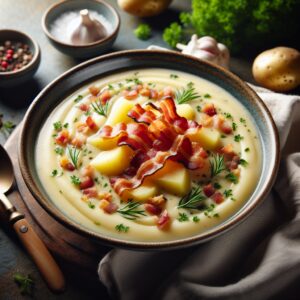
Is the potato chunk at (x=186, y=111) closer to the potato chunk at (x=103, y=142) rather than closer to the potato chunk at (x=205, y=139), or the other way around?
the potato chunk at (x=205, y=139)

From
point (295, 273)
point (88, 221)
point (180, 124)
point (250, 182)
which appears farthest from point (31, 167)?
point (295, 273)

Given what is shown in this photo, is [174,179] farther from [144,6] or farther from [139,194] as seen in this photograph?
[144,6]

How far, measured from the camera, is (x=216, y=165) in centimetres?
350

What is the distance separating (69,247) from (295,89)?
2677 mm

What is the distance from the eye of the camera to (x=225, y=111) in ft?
13.0

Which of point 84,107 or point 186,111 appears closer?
point 186,111

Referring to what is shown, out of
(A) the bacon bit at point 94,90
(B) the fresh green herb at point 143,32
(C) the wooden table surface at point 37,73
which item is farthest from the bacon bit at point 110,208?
(B) the fresh green herb at point 143,32

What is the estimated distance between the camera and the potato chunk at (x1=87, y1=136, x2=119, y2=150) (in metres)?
3.60

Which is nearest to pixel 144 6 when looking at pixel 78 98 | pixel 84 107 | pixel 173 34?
pixel 173 34

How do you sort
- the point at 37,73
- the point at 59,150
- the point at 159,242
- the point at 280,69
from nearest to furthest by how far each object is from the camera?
1. the point at 159,242
2. the point at 59,150
3. the point at 280,69
4. the point at 37,73

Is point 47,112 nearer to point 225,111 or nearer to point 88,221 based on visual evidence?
point 88,221

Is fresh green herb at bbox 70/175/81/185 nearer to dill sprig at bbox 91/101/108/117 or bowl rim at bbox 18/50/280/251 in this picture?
bowl rim at bbox 18/50/280/251

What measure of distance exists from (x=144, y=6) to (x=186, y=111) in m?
2.06

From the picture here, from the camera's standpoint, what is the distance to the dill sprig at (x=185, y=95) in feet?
13.1
